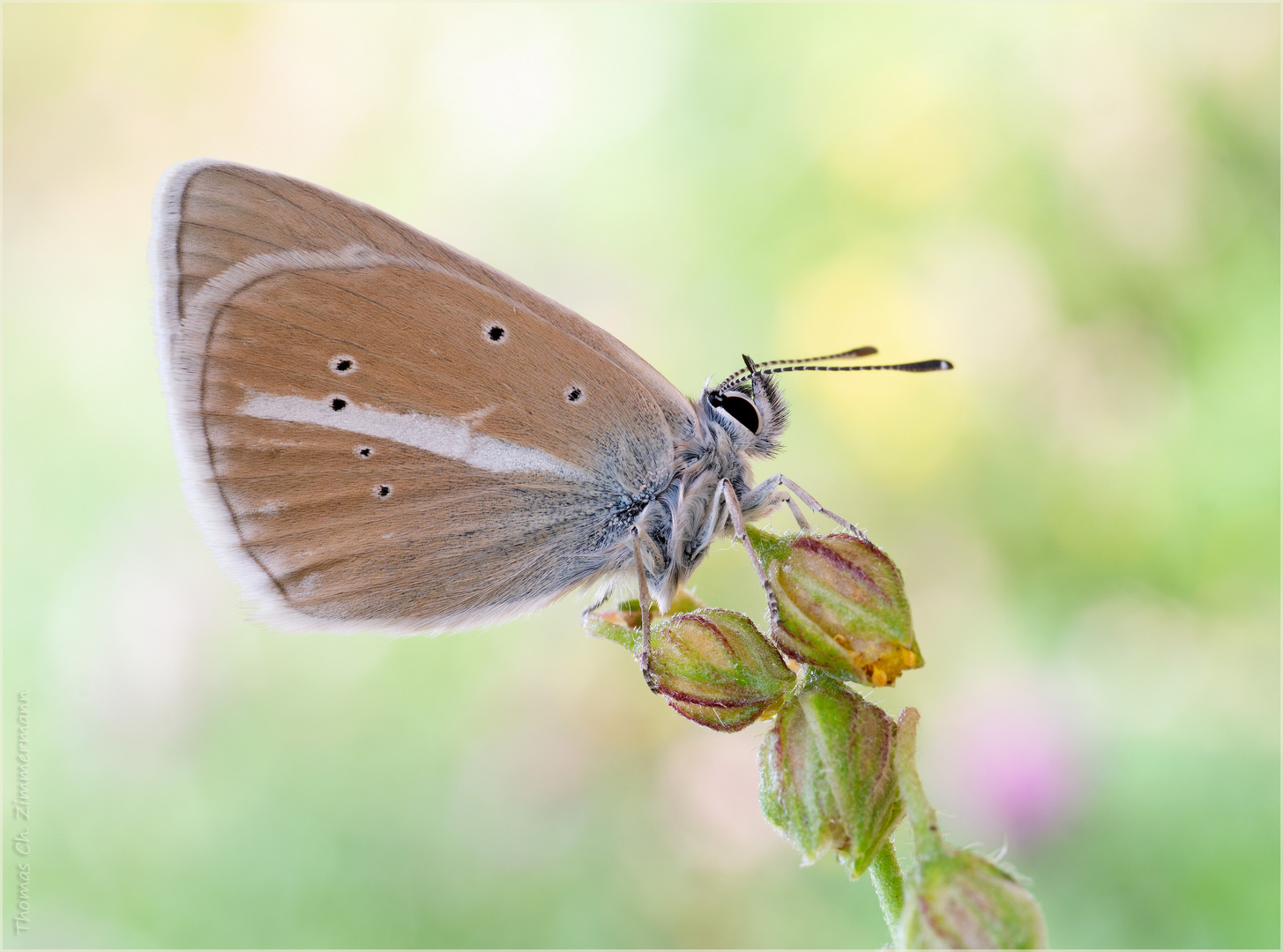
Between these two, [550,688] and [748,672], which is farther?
[550,688]

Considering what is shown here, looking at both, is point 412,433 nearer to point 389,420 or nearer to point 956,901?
point 389,420

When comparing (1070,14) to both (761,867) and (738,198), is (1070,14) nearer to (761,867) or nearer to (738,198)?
(738,198)

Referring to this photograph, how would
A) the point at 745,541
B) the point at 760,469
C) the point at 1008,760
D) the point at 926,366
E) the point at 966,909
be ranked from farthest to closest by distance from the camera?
the point at 760,469 → the point at 1008,760 → the point at 926,366 → the point at 745,541 → the point at 966,909

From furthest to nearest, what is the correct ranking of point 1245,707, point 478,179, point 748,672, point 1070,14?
point 478,179 → point 1070,14 → point 1245,707 → point 748,672

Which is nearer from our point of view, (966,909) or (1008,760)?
(966,909)

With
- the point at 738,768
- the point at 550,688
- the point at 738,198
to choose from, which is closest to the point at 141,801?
the point at 550,688

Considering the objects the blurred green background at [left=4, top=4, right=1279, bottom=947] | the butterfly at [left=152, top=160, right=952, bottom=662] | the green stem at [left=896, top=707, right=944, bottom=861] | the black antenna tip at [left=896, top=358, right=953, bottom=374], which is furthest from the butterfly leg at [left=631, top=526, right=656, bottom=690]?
the blurred green background at [left=4, top=4, right=1279, bottom=947]

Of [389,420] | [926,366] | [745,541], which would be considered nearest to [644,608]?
[745,541]
